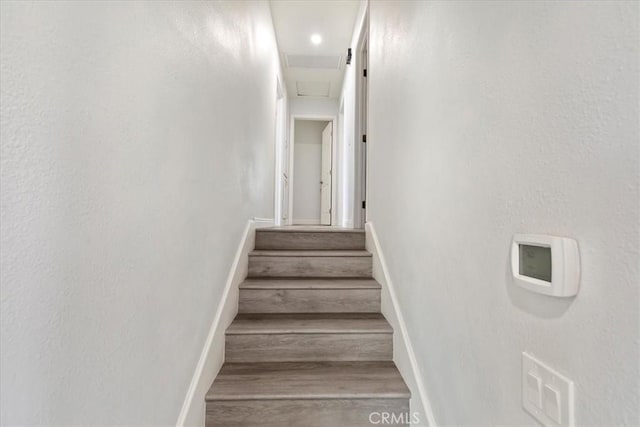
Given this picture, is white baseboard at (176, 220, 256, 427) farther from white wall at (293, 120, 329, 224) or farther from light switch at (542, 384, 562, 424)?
white wall at (293, 120, 329, 224)

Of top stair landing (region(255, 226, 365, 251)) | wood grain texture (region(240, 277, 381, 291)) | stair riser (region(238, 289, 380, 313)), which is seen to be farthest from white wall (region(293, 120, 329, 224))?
stair riser (region(238, 289, 380, 313))

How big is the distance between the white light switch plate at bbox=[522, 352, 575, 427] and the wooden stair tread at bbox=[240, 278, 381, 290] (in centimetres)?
119

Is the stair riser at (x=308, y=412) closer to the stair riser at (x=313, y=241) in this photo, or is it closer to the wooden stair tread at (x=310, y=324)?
the wooden stair tread at (x=310, y=324)

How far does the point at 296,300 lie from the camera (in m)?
1.77

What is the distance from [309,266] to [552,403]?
5.27 feet

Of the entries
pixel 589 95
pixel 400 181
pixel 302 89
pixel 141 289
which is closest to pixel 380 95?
pixel 400 181

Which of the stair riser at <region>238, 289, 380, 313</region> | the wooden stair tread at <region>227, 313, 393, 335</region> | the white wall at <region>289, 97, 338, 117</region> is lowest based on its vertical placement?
the wooden stair tread at <region>227, 313, 393, 335</region>

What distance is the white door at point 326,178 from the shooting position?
19.1 feet

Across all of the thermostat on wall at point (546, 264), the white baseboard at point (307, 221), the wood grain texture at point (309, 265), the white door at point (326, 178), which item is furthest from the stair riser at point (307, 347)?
the white baseboard at point (307, 221)


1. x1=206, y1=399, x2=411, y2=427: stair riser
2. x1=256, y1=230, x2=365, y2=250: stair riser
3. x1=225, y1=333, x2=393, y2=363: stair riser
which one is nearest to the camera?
x1=206, y1=399, x2=411, y2=427: stair riser

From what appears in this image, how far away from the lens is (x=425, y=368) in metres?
1.15

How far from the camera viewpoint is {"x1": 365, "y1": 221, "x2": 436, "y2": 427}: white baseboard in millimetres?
1137

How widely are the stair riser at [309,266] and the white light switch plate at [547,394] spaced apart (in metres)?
1.46

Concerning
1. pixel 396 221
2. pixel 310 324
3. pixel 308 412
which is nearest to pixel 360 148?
pixel 396 221
